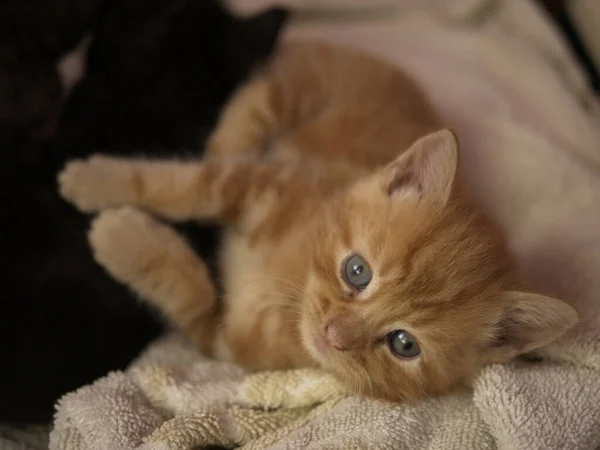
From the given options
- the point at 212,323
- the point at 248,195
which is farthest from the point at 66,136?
the point at 212,323

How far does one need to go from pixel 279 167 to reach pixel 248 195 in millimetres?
114

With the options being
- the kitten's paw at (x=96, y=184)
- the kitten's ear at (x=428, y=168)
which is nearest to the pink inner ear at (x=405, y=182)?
the kitten's ear at (x=428, y=168)

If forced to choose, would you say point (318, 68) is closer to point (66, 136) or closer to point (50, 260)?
point (66, 136)

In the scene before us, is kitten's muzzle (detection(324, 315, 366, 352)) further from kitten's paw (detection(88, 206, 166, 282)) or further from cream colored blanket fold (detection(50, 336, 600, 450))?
kitten's paw (detection(88, 206, 166, 282))

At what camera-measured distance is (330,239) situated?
1.12m

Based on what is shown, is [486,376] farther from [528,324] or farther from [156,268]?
[156,268]

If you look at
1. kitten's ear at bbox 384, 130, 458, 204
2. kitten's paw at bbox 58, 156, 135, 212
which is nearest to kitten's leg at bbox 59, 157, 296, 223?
kitten's paw at bbox 58, 156, 135, 212

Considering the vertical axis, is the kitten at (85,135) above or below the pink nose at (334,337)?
above

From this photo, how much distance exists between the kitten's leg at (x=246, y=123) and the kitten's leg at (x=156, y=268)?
0.33m

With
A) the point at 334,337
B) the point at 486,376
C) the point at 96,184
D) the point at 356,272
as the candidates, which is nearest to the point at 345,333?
the point at 334,337

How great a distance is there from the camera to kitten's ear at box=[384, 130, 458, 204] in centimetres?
104

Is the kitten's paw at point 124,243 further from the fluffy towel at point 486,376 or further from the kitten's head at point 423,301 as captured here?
the kitten's head at point 423,301

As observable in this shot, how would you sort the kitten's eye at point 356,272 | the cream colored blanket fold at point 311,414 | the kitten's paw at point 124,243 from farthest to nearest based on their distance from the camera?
the kitten's paw at point 124,243 < the kitten's eye at point 356,272 < the cream colored blanket fold at point 311,414

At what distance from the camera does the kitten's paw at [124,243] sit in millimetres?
1200
